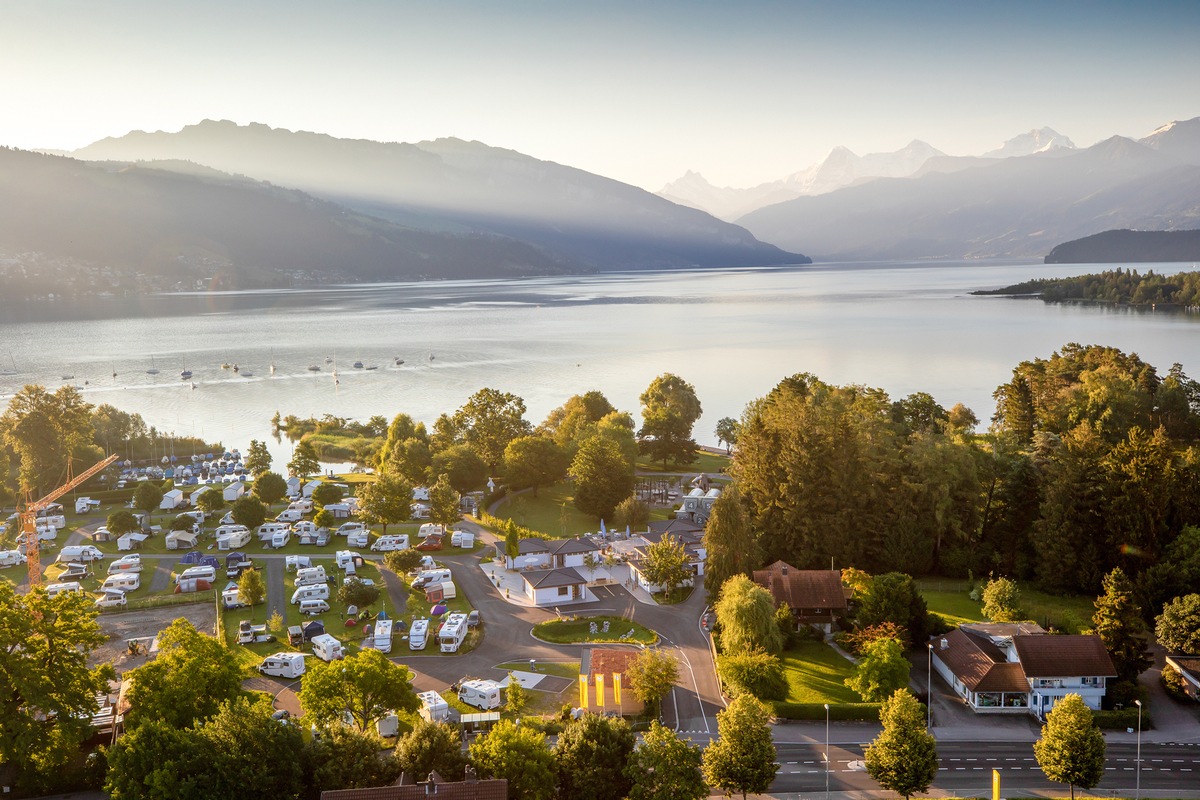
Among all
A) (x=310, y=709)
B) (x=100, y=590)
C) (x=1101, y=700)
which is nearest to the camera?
(x=310, y=709)

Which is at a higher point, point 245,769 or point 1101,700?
point 245,769

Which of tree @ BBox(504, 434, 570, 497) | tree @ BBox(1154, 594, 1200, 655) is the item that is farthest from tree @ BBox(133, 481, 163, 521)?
tree @ BBox(1154, 594, 1200, 655)

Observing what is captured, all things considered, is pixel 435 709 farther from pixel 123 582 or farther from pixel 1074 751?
pixel 123 582

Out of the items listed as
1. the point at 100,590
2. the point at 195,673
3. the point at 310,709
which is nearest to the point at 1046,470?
the point at 310,709

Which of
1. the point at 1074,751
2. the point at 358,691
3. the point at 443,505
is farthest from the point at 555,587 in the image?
the point at 1074,751

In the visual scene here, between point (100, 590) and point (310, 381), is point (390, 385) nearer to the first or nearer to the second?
point (310, 381)

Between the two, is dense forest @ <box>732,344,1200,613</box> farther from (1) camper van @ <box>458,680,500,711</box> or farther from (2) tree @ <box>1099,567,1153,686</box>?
(1) camper van @ <box>458,680,500,711</box>
